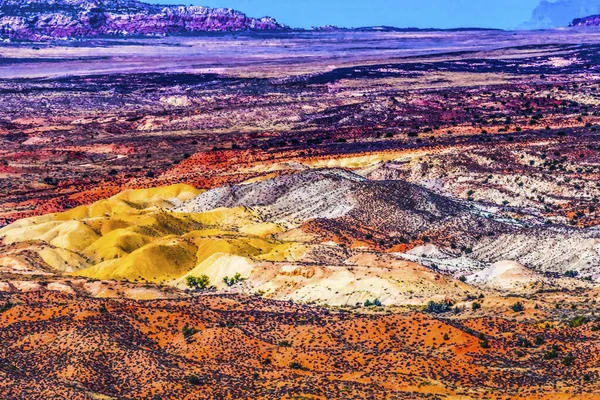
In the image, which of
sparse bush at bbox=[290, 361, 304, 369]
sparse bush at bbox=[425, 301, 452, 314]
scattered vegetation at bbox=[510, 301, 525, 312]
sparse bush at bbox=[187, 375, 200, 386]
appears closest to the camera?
sparse bush at bbox=[187, 375, 200, 386]

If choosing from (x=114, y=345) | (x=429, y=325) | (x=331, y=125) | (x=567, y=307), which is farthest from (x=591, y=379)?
(x=331, y=125)

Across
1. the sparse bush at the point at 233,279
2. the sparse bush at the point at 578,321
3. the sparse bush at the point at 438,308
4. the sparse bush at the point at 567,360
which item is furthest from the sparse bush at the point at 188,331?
the sparse bush at the point at 578,321

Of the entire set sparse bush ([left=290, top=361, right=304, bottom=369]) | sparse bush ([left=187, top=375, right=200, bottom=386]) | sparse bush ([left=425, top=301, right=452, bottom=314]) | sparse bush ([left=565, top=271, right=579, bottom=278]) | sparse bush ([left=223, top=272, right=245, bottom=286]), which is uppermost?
sparse bush ([left=187, top=375, right=200, bottom=386])

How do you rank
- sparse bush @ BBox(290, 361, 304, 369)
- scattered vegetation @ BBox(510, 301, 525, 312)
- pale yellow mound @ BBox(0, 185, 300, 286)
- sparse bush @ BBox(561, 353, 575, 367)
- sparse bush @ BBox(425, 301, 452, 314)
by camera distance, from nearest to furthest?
sparse bush @ BBox(561, 353, 575, 367) < sparse bush @ BBox(290, 361, 304, 369) < scattered vegetation @ BBox(510, 301, 525, 312) < sparse bush @ BBox(425, 301, 452, 314) < pale yellow mound @ BBox(0, 185, 300, 286)

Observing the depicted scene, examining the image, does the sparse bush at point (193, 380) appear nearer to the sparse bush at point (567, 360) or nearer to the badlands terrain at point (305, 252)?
the badlands terrain at point (305, 252)

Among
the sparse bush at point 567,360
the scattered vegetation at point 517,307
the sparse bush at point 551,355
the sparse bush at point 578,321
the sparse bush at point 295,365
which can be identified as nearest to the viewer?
the sparse bush at point 567,360

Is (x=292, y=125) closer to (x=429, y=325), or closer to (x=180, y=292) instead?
(x=180, y=292)

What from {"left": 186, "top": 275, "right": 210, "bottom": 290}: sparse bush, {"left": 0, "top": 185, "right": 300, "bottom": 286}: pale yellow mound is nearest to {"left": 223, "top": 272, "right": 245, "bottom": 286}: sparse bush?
{"left": 0, "top": 185, "right": 300, "bottom": 286}: pale yellow mound

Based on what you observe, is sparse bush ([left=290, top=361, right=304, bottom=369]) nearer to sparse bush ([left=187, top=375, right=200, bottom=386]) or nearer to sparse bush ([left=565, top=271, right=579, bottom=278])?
sparse bush ([left=187, top=375, right=200, bottom=386])
